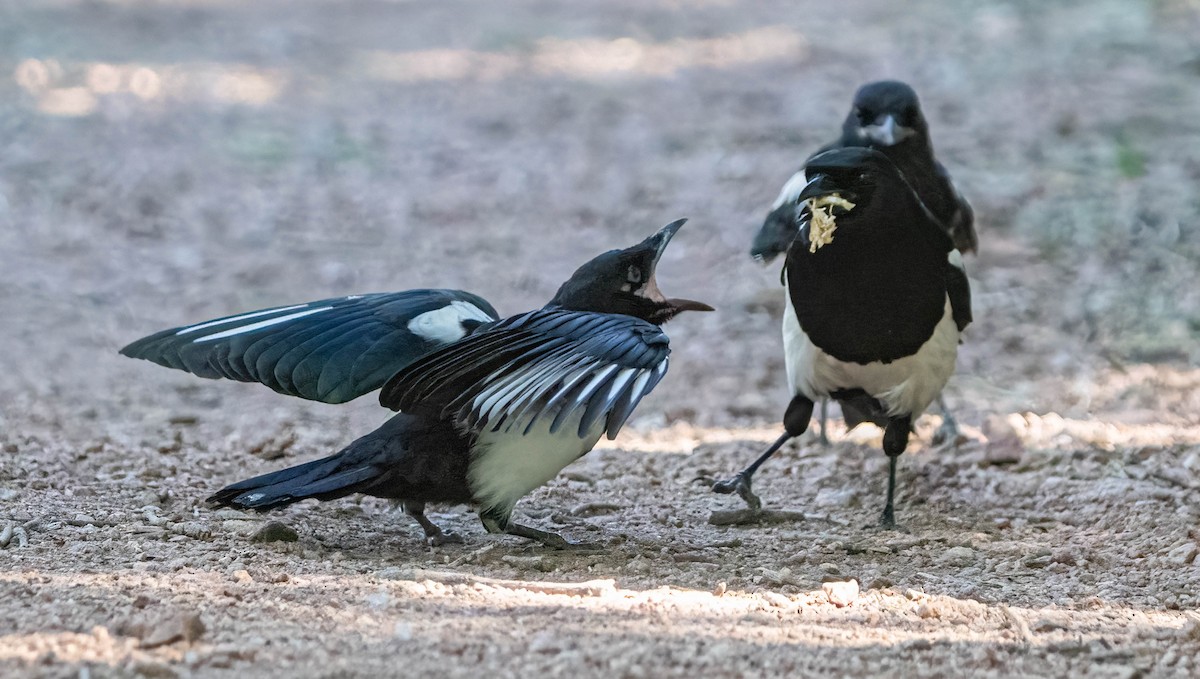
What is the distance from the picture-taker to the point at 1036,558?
430 centimetres

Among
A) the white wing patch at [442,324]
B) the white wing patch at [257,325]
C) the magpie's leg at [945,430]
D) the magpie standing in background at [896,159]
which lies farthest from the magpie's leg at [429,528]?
the magpie's leg at [945,430]

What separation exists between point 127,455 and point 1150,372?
464 cm

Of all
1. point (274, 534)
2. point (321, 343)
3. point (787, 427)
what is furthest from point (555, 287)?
point (274, 534)

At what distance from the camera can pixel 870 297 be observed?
177 inches

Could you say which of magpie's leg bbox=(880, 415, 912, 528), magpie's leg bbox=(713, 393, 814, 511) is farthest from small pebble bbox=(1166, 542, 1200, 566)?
magpie's leg bbox=(713, 393, 814, 511)

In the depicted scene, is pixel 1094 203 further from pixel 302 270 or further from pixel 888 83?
pixel 302 270

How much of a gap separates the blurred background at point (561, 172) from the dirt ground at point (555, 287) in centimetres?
4

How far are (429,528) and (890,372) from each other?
65.3 inches

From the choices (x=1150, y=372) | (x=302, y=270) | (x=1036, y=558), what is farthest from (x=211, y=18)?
(x=1036, y=558)

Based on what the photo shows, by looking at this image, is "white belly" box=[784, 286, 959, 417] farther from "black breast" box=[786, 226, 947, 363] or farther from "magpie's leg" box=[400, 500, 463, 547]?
"magpie's leg" box=[400, 500, 463, 547]

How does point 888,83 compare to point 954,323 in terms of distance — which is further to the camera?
point 888,83

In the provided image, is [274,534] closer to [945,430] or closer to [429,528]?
[429,528]

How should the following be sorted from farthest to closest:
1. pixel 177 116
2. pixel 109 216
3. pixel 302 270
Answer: pixel 177 116, pixel 109 216, pixel 302 270

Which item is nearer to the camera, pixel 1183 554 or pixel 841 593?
pixel 841 593
